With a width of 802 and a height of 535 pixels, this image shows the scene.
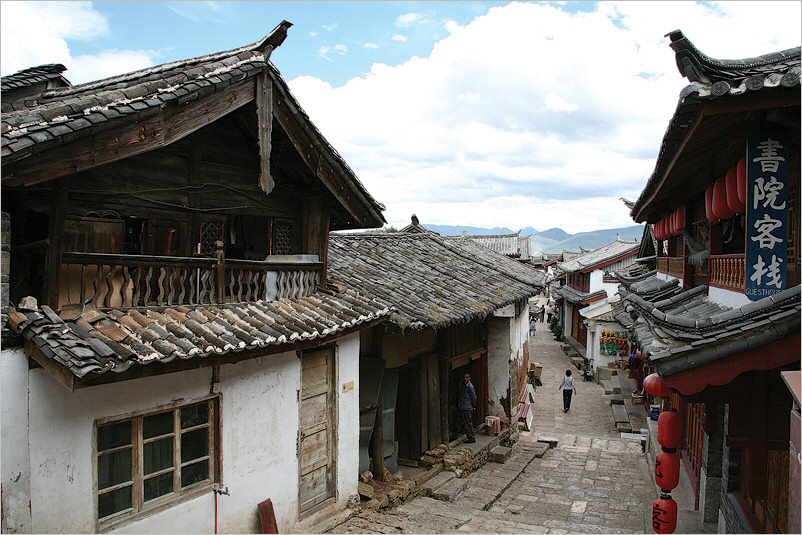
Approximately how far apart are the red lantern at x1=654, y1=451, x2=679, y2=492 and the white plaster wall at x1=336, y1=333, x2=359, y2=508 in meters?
5.48

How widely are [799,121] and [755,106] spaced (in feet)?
1.67

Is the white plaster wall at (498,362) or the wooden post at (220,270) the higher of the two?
the wooden post at (220,270)

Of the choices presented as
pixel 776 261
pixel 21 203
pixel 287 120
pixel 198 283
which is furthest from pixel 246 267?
pixel 776 261

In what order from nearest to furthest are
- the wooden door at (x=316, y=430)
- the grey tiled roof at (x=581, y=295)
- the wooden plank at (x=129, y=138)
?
1. the wooden plank at (x=129, y=138)
2. the wooden door at (x=316, y=430)
3. the grey tiled roof at (x=581, y=295)

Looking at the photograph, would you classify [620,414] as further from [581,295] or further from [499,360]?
[581,295]

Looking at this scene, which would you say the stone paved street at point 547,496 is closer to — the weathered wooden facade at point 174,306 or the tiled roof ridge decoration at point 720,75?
the weathered wooden facade at point 174,306

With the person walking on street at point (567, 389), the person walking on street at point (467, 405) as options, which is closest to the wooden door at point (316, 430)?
the person walking on street at point (467, 405)

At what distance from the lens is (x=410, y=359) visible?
572 inches

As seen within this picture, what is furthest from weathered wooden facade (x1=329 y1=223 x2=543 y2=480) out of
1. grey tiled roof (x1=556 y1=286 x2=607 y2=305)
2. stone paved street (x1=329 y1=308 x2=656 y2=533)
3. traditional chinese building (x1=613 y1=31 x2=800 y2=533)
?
grey tiled roof (x1=556 y1=286 x2=607 y2=305)

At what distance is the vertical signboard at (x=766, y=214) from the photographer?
20.2 feet

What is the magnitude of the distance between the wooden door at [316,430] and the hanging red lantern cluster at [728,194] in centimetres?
667

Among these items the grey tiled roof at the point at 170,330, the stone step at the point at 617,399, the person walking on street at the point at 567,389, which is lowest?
the stone step at the point at 617,399

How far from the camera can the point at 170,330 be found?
727 centimetres

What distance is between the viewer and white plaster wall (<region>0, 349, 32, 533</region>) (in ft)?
19.1
